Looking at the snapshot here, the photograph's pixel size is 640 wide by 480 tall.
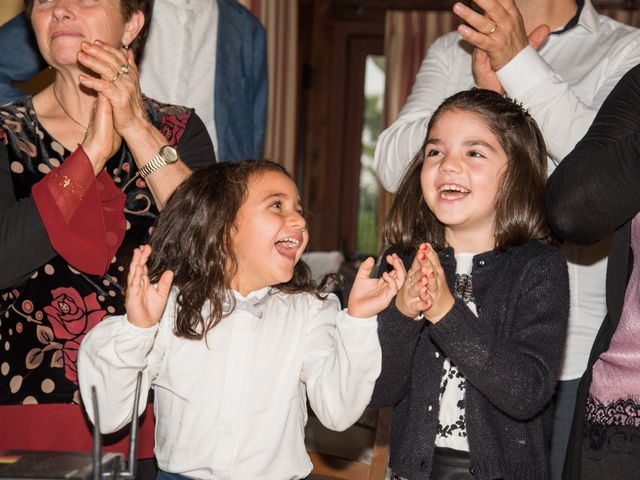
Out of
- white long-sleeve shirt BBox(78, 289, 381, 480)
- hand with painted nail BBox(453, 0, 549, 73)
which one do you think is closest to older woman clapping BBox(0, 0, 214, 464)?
white long-sleeve shirt BBox(78, 289, 381, 480)

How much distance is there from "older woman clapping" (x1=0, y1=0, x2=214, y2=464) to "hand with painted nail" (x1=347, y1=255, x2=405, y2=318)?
472 millimetres

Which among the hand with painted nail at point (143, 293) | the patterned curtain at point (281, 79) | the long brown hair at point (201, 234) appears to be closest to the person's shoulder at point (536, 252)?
the long brown hair at point (201, 234)

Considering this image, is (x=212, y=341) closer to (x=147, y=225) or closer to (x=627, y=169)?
(x=147, y=225)

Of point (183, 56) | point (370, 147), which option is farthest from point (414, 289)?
point (370, 147)

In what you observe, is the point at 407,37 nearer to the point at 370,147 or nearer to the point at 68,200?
the point at 370,147

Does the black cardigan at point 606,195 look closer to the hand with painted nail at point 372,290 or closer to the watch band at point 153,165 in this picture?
the hand with painted nail at point 372,290

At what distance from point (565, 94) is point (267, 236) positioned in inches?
25.4

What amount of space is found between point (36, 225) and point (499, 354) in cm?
84

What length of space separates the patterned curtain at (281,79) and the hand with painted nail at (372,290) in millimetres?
3530

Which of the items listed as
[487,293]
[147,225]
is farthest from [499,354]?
[147,225]

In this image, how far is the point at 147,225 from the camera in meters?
1.83

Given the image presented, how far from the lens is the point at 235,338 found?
1665 mm

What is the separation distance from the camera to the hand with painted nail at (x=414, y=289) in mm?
1522

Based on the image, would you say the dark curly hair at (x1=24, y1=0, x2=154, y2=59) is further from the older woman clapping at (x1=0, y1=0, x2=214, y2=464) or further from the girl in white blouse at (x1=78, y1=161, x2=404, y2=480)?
the girl in white blouse at (x1=78, y1=161, x2=404, y2=480)
